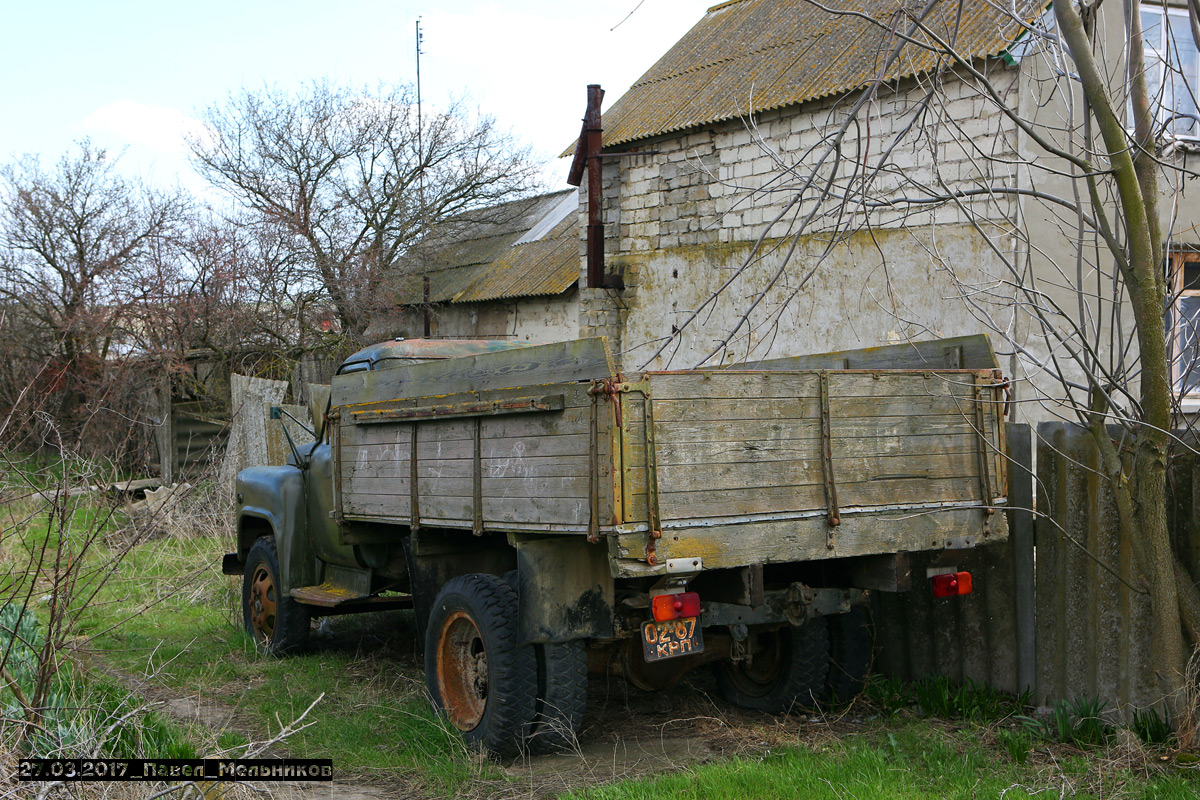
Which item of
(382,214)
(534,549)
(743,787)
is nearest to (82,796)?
(534,549)

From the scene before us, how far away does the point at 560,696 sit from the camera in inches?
185

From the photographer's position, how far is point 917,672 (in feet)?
18.7

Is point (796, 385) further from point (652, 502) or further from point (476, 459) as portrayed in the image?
point (476, 459)

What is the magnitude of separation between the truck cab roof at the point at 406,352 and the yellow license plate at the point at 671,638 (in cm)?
256

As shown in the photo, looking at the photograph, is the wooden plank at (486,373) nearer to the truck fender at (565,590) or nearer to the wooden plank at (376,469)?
the wooden plank at (376,469)

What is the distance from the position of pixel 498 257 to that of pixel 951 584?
17890mm

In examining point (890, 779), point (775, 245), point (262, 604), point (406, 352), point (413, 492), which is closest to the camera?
point (890, 779)

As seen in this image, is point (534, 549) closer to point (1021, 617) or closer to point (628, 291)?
point (1021, 617)

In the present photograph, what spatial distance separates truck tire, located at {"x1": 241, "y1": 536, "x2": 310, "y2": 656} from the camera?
6.95 m

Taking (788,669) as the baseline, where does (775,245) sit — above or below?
above

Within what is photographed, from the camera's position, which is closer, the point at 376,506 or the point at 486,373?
the point at 486,373

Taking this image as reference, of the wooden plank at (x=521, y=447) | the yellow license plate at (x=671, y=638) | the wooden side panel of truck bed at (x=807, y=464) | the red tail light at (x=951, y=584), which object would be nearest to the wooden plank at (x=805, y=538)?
the wooden side panel of truck bed at (x=807, y=464)

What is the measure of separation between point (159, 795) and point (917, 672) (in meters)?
4.02

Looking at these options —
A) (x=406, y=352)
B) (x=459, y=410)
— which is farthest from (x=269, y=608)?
(x=459, y=410)
